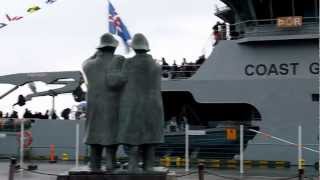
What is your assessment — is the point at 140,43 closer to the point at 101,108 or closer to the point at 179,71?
the point at 101,108

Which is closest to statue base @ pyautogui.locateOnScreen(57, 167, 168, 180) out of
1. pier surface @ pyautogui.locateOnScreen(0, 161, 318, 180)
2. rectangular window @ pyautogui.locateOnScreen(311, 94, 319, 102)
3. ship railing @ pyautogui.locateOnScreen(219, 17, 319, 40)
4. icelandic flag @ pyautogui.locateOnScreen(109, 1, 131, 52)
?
pier surface @ pyautogui.locateOnScreen(0, 161, 318, 180)

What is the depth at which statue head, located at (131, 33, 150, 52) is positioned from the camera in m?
13.0

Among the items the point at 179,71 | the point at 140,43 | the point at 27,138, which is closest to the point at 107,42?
the point at 140,43

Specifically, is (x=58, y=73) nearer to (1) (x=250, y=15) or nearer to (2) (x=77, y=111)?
(2) (x=77, y=111)

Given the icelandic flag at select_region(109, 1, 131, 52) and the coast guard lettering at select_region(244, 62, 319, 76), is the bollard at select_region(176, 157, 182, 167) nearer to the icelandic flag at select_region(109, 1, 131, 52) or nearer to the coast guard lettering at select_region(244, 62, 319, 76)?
the coast guard lettering at select_region(244, 62, 319, 76)

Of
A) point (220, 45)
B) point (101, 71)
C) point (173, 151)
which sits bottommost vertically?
point (173, 151)

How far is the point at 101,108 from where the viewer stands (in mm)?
12914

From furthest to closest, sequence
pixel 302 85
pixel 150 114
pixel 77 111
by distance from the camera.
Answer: pixel 77 111 < pixel 302 85 < pixel 150 114

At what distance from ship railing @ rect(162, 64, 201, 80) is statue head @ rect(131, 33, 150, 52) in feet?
49.6

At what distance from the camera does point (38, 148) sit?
29.4m

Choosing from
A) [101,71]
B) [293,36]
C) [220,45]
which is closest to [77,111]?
[220,45]

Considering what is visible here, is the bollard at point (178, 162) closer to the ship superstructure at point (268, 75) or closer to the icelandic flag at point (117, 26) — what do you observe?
the ship superstructure at point (268, 75)

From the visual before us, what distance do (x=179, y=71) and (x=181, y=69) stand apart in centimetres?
83

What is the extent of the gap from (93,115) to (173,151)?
14.5 metres
